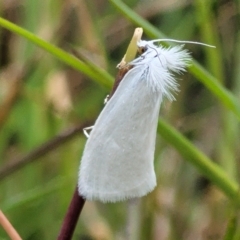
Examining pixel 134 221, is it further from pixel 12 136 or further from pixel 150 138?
pixel 12 136

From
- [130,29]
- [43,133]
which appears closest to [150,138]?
[43,133]

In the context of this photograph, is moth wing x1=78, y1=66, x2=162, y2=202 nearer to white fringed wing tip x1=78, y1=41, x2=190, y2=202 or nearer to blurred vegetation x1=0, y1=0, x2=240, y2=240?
white fringed wing tip x1=78, y1=41, x2=190, y2=202

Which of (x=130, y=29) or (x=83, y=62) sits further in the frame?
(x=130, y=29)

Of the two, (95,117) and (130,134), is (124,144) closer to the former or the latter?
(130,134)

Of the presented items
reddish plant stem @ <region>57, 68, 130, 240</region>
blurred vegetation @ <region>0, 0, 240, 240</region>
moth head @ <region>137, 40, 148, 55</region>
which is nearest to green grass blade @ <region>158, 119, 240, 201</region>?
blurred vegetation @ <region>0, 0, 240, 240</region>

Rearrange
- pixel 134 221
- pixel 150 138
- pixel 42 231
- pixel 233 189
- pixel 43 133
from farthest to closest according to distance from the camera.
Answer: pixel 43 133, pixel 42 231, pixel 134 221, pixel 233 189, pixel 150 138

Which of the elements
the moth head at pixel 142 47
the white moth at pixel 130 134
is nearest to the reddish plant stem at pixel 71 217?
the white moth at pixel 130 134

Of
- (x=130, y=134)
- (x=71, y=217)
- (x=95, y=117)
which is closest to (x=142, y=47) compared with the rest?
(x=130, y=134)
